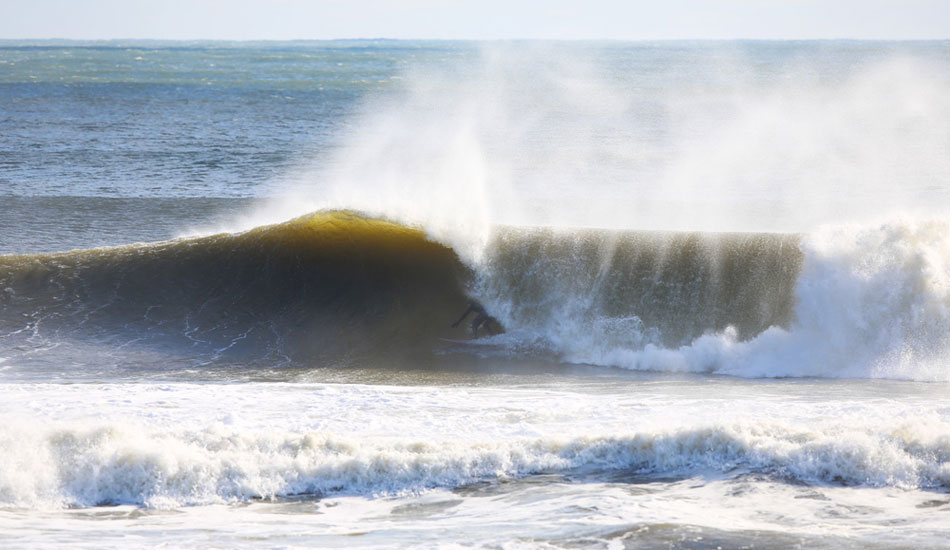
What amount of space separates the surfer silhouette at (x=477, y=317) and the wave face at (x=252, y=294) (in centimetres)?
16

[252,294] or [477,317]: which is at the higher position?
[252,294]

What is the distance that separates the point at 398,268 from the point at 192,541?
7.43m

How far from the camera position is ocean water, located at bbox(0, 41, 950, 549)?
6.90 metres

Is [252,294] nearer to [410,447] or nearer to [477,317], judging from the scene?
[477,317]

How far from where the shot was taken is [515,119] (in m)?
36.6

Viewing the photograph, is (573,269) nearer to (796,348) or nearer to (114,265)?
(796,348)

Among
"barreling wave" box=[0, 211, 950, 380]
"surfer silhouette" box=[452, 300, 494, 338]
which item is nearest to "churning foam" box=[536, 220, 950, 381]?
"barreling wave" box=[0, 211, 950, 380]

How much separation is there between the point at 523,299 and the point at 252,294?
12.7 feet

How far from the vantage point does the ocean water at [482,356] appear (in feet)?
22.6

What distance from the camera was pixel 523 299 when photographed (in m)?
12.5

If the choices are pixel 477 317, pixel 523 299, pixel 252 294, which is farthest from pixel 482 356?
pixel 252 294

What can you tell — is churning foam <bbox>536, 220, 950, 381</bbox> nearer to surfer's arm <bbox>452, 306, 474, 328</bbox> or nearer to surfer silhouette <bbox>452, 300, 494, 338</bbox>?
surfer silhouette <bbox>452, 300, 494, 338</bbox>

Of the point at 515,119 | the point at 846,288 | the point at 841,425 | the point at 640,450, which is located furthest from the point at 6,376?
the point at 515,119

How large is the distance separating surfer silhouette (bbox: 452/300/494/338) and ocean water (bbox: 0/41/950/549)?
0.13 meters
